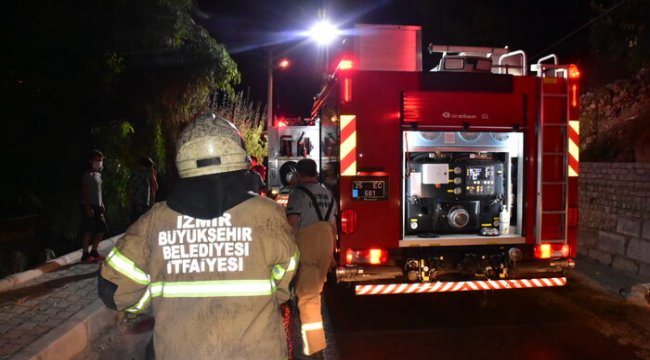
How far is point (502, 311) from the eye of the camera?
248 inches

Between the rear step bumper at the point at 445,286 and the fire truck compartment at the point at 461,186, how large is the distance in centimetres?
46

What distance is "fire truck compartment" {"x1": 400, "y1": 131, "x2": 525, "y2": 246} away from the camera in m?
5.91

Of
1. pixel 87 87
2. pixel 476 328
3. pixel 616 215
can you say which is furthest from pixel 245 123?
pixel 476 328

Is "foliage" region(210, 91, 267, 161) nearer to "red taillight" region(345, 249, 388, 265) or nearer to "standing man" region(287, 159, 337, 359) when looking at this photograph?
"red taillight" region(345, 249, 388, 265)

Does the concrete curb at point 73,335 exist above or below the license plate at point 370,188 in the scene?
below

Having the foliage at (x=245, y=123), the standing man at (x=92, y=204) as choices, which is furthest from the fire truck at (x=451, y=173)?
the foliage at (x=245, y=123)

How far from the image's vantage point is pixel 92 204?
7.79 metres

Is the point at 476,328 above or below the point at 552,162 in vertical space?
below

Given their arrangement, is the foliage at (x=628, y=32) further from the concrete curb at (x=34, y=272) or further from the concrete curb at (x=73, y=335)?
the concrete curb at (x=34, y=272)

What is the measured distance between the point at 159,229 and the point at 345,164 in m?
3.44

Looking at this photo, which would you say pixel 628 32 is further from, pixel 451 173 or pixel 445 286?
pixel 445 286

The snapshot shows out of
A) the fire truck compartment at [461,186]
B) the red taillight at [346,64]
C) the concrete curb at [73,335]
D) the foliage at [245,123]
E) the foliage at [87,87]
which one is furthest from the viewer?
the foliage at [245,123]

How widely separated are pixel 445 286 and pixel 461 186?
1.15 m

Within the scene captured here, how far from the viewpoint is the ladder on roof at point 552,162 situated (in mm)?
5715
